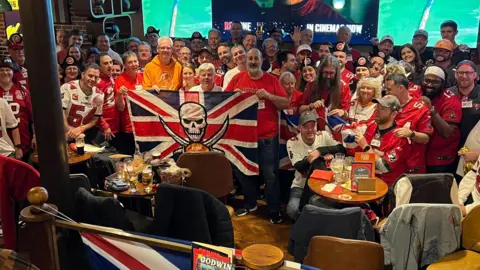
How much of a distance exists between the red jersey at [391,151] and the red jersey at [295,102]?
1.10 meters

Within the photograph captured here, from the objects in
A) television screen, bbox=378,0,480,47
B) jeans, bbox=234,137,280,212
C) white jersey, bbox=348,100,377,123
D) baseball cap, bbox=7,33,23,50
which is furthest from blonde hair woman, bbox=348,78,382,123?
baseball cap, bbox=7,33,23,50

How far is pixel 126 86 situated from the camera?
4.93 metres

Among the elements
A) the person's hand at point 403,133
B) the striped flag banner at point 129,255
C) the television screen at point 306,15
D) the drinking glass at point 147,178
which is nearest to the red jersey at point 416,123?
the person's hand at point 403,133

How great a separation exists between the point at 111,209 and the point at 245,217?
2.16 metres

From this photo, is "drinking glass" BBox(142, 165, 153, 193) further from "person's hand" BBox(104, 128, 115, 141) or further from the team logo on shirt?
the team logo on shirt

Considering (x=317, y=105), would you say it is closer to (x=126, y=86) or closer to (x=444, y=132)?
(x=444, y=132)

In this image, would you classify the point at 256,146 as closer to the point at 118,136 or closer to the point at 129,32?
the point at 118,136

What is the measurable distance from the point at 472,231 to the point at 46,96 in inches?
96.1

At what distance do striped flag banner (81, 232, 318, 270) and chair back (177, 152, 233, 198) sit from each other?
4.87 feet

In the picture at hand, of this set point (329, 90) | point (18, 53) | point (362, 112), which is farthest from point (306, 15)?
point (18, 53)

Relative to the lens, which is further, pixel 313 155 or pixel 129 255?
pixel 313 155

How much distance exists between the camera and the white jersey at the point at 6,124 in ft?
13.4

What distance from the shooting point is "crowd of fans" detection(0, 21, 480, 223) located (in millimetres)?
3742

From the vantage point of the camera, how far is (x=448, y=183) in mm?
3156
